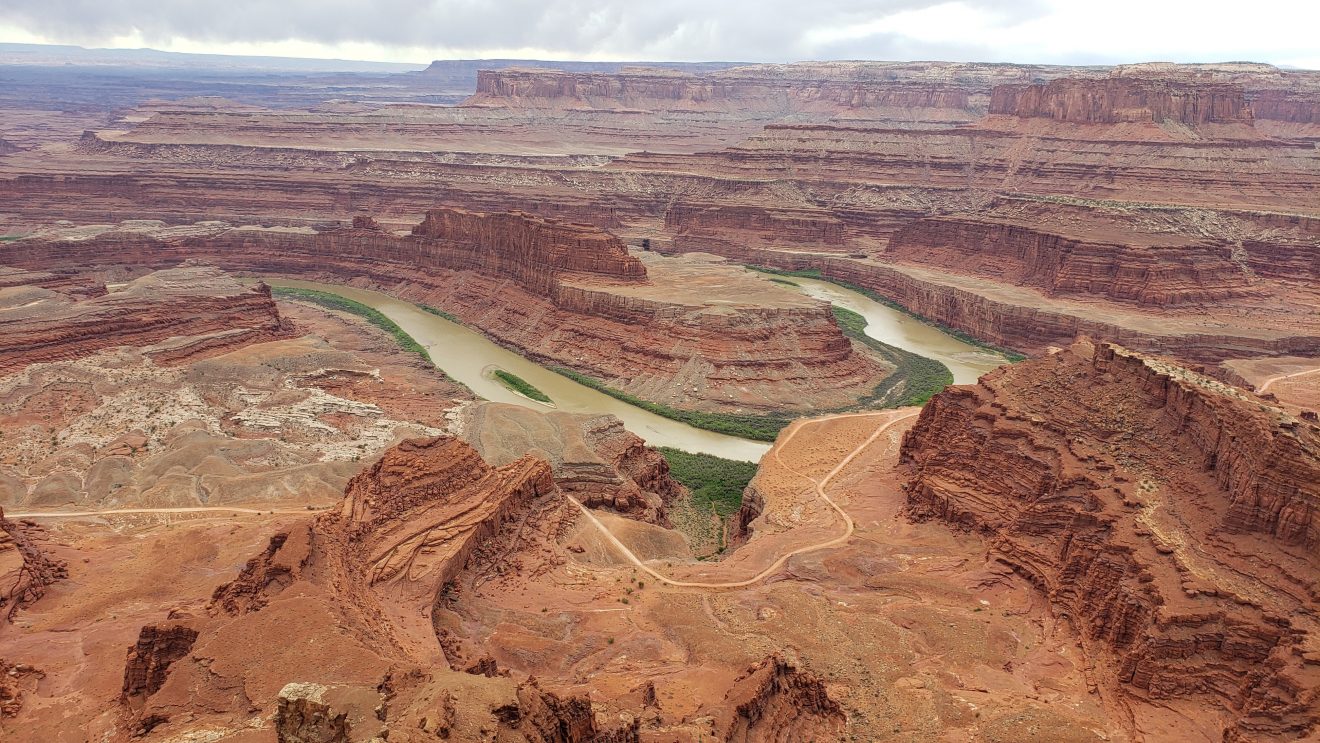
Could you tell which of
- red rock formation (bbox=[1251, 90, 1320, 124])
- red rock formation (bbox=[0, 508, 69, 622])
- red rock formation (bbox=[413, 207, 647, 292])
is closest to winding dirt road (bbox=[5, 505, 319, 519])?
red rock formation (bbox=[0, 508, 69, 622])

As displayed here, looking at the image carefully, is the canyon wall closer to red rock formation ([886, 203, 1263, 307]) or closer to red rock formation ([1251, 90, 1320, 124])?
red rock formation ([886, 203, 1263, 307])

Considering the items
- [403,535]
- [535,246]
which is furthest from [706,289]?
[403,535]

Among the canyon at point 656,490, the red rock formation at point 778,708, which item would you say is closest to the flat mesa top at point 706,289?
the canyon at point 656,490

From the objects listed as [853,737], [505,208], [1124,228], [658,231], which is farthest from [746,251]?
[853,737]

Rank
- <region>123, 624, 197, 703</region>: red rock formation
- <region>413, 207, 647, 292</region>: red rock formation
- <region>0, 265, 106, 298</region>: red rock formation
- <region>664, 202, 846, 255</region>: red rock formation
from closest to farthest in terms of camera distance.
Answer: <region>123, 624, 197, 703</region>: red rock formation
<region>0, 265, 106, 298</region>: red rock formation
<region>413, 207, 647, 292</region>: red rock formation
<region>664, 202, 846, 255</region>: red rock formation

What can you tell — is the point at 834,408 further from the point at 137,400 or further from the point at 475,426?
the point at 137,400

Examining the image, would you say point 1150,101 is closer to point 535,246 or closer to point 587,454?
point 535,246
